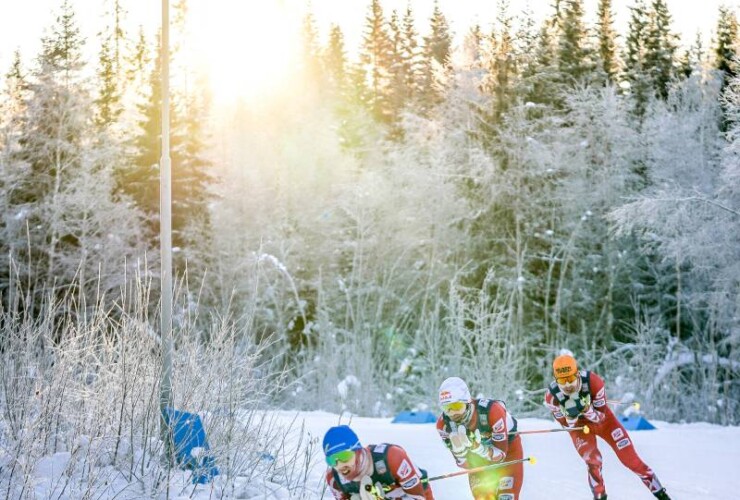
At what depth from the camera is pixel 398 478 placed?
22.0ft

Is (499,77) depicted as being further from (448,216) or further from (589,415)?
(589,415)

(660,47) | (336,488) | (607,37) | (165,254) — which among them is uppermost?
(607,37)

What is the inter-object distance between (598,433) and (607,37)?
44.1 metres

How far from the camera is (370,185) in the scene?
39.4 meters

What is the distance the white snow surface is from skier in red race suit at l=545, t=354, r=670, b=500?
71 cm

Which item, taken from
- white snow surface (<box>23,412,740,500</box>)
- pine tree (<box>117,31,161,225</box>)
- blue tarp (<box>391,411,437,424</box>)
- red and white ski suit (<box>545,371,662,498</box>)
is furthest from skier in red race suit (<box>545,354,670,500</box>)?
pine tree (<box>117,31,161,225</box>)

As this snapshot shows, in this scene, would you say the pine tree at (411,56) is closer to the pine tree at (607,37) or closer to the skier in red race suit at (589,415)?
the pine tree at (607,37)

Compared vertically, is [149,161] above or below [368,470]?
above

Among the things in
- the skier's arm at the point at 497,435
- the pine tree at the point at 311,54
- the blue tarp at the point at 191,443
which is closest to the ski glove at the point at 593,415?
the skier's arm at the point at 497,435

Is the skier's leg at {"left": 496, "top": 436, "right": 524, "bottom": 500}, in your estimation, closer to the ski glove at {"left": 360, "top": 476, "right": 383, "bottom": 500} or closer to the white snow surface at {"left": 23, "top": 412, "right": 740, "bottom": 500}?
the white snow surface at {"left": 23, "top": 412, "right": 740, "bottom": 500}

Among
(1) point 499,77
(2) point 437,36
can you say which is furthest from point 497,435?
(2) point 437,36

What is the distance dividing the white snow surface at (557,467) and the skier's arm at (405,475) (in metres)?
1.51

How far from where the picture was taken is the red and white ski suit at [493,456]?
8.85 m

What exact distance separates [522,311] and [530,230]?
3752 mm
